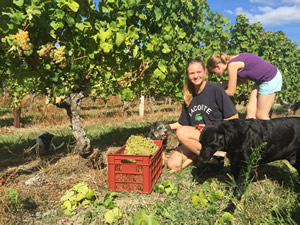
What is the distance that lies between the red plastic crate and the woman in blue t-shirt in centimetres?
83

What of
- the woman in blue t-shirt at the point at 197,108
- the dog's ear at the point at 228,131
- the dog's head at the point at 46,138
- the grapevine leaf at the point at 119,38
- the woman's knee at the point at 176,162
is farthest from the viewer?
the dog's head at the point at 46,138

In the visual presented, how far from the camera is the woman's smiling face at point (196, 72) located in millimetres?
3512

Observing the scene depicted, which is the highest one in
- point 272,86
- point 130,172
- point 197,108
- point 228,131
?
point 272,86

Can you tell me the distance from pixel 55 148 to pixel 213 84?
3857mm

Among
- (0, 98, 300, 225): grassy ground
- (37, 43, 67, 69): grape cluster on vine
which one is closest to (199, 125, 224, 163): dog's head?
(0, 98, 300, 225): grassy ground

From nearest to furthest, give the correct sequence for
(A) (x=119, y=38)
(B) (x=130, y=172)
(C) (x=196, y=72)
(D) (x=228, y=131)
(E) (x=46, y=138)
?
1. (D) (x=228, y=131)
2. (B) (x=130, y=172)
3. (A) (x=119, y=38)
4. (C) (x=196, y=72)
5. (E) (x=46, y=138)

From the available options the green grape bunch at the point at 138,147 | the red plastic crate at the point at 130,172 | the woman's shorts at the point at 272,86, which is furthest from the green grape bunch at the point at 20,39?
the woman's shorts at the point at 272,86

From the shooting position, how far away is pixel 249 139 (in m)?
2.71

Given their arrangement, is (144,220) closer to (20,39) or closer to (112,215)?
(112,215)

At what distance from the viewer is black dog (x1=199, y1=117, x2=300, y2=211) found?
8.79ft

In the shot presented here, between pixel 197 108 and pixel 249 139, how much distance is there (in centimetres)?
116

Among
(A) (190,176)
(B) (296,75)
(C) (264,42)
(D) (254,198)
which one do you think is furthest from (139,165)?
(B) (296,75)

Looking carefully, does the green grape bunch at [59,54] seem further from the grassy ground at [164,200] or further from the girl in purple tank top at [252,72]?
the girl in purple tank top at [252,72]

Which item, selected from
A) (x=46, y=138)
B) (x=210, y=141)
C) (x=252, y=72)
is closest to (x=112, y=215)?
(x=210, y=141)
